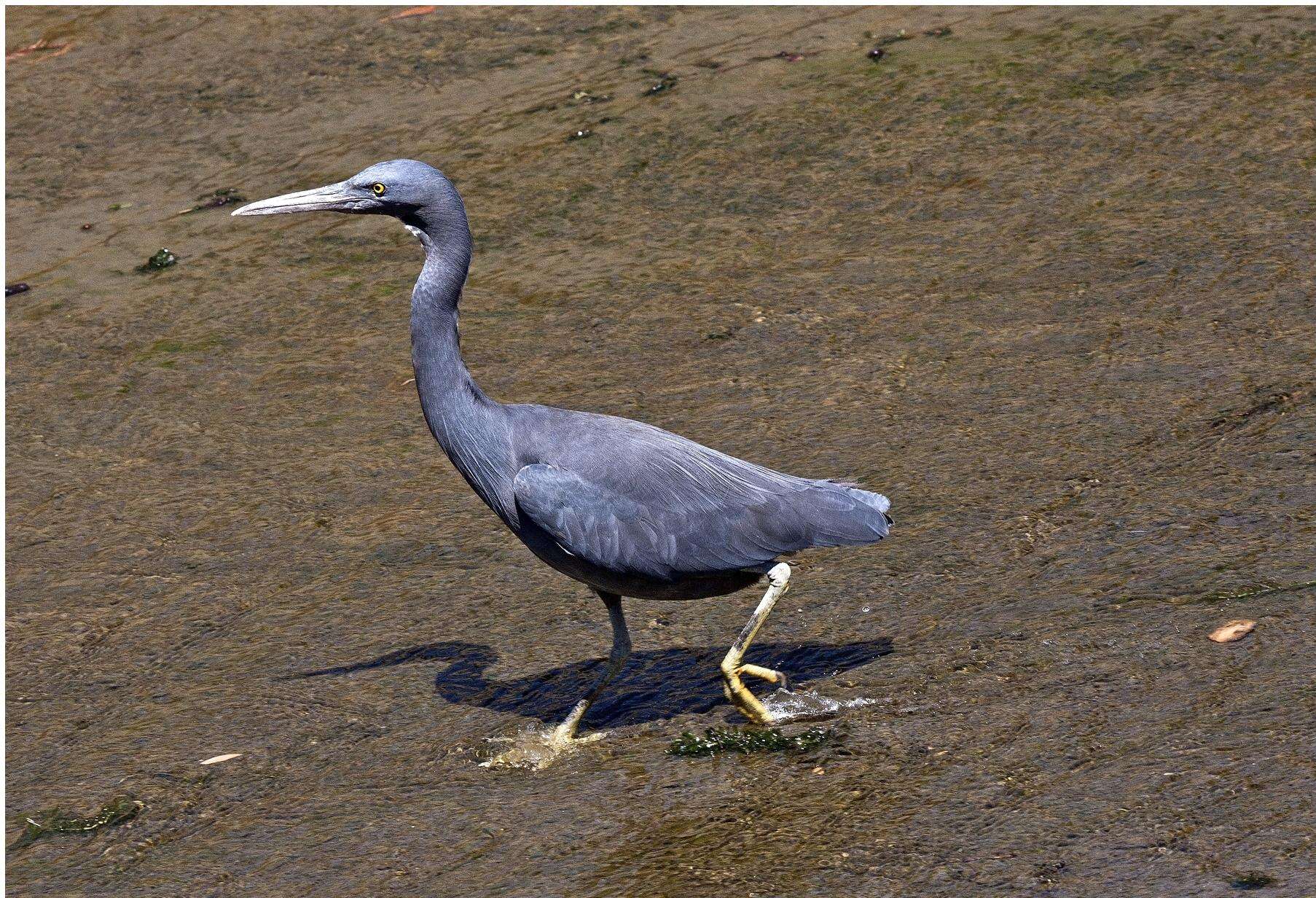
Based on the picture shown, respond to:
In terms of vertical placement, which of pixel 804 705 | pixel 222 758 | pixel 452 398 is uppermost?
pixel 452 398

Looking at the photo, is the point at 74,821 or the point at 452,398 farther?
the point at 452,398

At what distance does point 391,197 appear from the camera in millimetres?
4957

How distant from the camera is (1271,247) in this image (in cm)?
719

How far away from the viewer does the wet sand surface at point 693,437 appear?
4.36 meters

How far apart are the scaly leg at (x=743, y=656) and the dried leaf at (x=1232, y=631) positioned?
1297mm

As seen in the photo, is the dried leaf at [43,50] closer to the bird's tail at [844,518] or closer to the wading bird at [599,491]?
the wading bird at [599,491]

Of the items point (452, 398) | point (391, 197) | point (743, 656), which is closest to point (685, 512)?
point (743, 656)

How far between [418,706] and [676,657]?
0.87 m

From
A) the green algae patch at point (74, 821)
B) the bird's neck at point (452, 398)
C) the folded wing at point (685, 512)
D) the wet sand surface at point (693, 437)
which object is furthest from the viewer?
the bird's neck at point (452, 398)

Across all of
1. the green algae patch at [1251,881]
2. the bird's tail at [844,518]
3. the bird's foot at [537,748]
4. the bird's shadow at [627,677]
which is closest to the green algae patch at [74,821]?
the bird's shadow at [627,677]

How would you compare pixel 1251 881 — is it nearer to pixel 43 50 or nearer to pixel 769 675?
pixel 769 675

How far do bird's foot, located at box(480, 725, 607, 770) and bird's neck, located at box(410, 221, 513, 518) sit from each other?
698mm

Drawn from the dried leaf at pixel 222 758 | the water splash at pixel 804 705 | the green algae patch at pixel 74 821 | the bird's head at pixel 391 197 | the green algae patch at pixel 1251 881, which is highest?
the bird's head at pixel 391 197

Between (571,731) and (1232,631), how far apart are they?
2027mm
